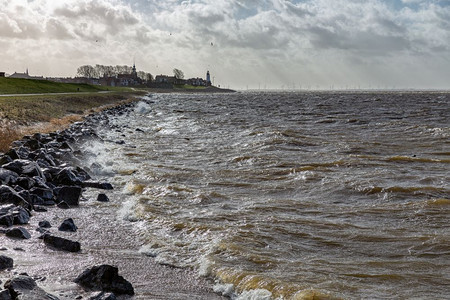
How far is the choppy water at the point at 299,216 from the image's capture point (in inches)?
267

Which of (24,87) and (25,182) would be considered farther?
(24,87)

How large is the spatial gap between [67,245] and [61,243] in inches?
4.5

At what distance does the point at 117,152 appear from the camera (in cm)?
2028

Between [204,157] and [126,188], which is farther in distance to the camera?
[204,157]

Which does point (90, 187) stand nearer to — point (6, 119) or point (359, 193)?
point (359, 193)

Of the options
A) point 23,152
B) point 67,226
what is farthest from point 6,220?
point 23,152

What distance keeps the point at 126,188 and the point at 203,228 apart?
170 inches

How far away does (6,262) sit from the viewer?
6258 millimetres

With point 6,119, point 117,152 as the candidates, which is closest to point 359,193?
point 117,152

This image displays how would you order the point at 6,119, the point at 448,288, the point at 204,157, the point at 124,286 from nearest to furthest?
1. the point at 124,286
2. the point at 448,288
3. the point at 204,157
4. the point at 6,119

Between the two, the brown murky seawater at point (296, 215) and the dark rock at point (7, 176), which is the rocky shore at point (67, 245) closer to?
the dark rock at point (7, 176)

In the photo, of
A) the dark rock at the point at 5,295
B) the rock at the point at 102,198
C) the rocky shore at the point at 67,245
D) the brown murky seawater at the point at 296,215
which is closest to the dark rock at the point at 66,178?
the rocky shore at the point at 67,245

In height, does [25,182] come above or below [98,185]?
above

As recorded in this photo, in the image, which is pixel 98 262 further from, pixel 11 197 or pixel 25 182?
pixel 25 182
